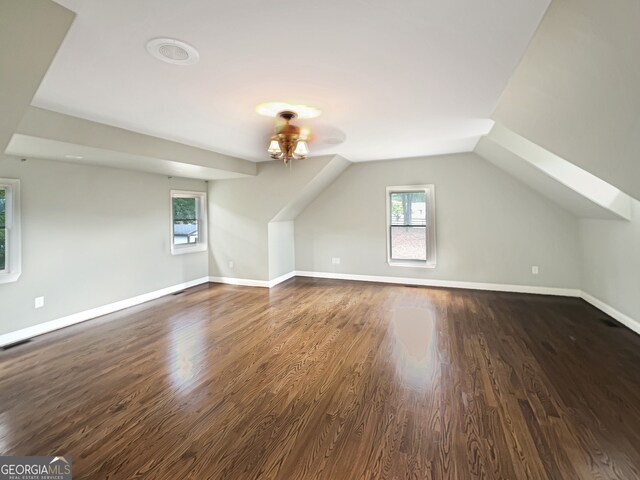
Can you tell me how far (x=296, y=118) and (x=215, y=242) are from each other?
3.98 m

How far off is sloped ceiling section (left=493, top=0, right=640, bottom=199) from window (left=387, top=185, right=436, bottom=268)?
273 cm

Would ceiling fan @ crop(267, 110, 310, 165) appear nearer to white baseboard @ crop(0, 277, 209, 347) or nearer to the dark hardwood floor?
the dark hardwood floor

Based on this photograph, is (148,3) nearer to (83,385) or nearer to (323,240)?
(83,385)

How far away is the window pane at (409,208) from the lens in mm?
5657

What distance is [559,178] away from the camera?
3533 millimetres

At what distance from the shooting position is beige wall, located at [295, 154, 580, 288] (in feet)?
15.9

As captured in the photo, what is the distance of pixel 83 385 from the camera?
251 cm

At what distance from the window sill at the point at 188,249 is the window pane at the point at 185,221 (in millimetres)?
127

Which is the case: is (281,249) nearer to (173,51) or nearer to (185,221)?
(185,221)

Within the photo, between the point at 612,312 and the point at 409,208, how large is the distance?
128 inches

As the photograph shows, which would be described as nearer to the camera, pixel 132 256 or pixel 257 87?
pixel 257 87

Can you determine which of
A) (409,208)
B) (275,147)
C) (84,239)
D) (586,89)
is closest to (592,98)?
(586,89)

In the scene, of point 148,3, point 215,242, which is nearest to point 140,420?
point 148,3

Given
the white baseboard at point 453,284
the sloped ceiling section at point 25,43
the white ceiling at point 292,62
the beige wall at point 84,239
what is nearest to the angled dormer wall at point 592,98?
the white ceiling at point 292,62
